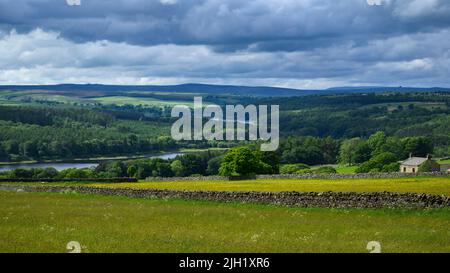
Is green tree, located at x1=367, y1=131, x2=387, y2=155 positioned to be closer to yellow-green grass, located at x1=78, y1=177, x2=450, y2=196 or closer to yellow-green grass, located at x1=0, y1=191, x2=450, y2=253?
yellow-green grass, located at x1=78, y1=177, x2=450, y2=196

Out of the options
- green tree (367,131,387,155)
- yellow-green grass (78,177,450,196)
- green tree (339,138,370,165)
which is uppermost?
yellow-green grass (78,177,450,196)

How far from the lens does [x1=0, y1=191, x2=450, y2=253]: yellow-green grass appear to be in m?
25.3

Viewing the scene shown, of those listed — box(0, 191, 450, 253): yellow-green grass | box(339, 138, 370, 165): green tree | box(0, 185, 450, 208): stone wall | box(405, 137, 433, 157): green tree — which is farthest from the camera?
box(339, 138, 370, 165): green tree

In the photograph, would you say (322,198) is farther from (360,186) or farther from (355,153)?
(355,153)

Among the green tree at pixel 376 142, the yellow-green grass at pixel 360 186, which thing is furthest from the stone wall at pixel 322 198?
the green tree at pixel 376 142

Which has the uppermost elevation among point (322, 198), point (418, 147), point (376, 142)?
point (322, 198)

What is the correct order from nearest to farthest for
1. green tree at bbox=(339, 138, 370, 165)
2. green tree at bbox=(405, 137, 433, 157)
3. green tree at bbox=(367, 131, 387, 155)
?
green tree at bbox=(405, 137, 433, 157) → green tree at bbox=(367, 131, 387, 155) → green tree at bbox=(339, 138, 370, 165)

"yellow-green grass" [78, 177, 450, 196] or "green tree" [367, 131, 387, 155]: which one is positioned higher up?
"yellow-green grass" [78, 177, 450, 196]

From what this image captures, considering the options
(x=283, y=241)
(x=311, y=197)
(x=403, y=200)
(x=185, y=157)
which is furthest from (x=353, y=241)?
(x=185, y=157)

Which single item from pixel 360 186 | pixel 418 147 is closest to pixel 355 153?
pixel 418 147

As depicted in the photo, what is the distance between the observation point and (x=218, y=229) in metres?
31.1

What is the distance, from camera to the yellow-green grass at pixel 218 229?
2534cm

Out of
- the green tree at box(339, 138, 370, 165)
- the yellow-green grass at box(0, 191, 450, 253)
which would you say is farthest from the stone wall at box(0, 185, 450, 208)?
the green tree at box(339, 138, 370, 165)

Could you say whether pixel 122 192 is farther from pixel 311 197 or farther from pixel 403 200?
pixel 403 200
